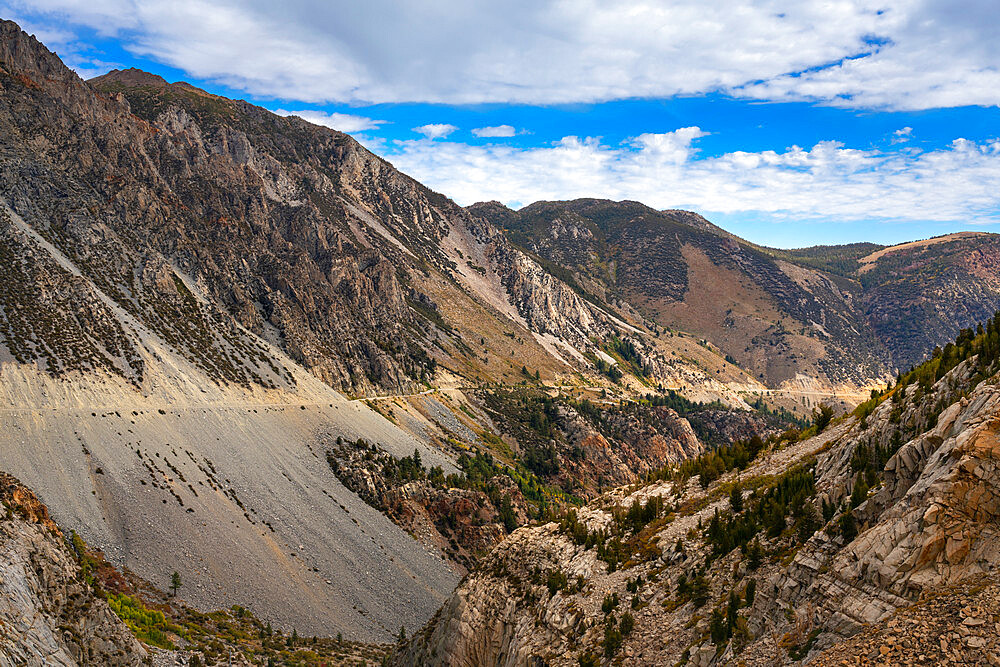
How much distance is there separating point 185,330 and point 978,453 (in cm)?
9051

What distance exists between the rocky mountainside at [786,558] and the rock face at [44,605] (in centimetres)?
1380

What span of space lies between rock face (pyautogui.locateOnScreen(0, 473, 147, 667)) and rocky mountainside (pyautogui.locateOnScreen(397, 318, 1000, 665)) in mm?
13802

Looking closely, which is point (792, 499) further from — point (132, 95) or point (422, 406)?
point (132, 95)

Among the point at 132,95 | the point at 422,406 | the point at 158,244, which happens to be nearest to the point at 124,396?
the point at 158,244

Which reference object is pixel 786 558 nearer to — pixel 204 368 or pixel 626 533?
pixel 626 533

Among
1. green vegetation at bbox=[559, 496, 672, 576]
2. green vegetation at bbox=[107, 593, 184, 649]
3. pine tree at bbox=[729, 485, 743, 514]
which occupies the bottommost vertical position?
green vegetation at bbox=[107, 593, 184, 649]

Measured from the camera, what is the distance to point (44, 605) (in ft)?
67.9

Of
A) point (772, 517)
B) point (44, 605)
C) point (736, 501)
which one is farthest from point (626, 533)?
point (44, 605)

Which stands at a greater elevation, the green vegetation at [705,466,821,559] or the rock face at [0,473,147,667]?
the green vegetation at [705,466,821,559]

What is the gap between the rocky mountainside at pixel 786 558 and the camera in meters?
11.9

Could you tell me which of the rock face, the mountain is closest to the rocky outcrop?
the rock face

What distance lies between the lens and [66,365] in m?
60.2

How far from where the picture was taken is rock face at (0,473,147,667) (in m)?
18.7

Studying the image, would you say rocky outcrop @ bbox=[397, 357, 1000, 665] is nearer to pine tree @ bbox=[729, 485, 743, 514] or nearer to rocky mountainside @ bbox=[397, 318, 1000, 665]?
rocky mountainside @ bbox=[397, 318, 1000, 665]
